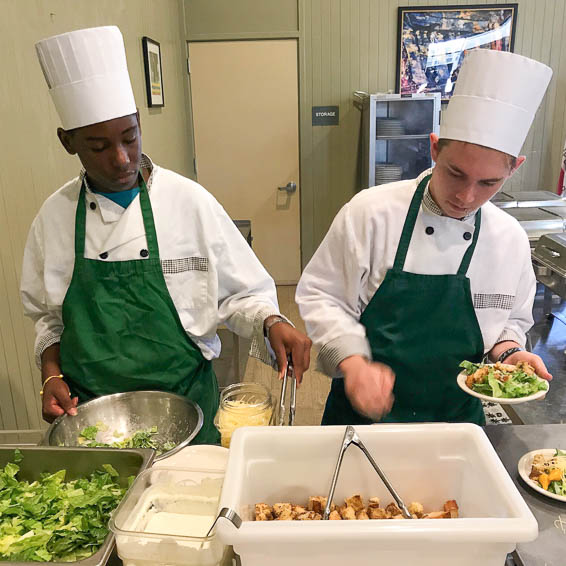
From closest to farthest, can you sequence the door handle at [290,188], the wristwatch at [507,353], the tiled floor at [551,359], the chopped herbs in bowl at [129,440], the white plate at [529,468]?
the white plate at [529,468], the chopped herbs in bowl at [129,440], the wristwatch at [507,353], the tiled floor at [551,359], the door handle at [290,188]

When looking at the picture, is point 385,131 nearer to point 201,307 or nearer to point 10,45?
point 10,45

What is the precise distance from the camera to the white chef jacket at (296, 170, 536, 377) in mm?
1413

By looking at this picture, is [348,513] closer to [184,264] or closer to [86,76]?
[184,264]

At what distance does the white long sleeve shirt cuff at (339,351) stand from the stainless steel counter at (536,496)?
1.18 feet

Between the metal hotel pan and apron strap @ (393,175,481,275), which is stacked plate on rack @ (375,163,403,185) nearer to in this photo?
apron strap @ (393,175,481,275)

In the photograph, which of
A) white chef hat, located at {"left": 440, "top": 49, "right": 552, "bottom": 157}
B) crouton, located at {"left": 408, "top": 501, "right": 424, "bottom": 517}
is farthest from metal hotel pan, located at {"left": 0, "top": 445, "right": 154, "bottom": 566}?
white chef hat, located at {"left": 440, "top": 49, "right": 552, "bottom": 157}

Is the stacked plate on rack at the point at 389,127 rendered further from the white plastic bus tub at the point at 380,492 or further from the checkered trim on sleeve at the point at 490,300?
the white plastic bus tub at the point at 380,492

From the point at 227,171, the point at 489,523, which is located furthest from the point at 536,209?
the point at 489,523

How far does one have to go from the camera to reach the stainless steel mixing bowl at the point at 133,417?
1.21 m

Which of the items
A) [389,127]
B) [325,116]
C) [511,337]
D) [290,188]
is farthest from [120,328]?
[325,116]

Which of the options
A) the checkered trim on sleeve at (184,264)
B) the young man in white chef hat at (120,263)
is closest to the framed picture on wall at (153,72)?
the young man in white chef hat at (120,263)

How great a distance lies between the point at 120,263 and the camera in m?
1.35

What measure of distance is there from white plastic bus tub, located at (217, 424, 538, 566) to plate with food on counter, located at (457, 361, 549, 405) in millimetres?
399

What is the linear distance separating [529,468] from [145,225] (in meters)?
1.04
